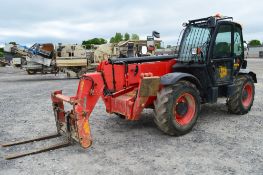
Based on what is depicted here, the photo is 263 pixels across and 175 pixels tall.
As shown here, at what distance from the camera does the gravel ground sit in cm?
487

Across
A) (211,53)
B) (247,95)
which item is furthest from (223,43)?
(247,95)

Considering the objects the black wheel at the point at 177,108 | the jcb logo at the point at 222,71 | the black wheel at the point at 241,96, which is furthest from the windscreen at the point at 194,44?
the black wheel at the point at 241,96

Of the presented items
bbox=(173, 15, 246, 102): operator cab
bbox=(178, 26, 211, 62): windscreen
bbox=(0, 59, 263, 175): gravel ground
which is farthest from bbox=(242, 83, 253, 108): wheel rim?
bbox=(178, 26, 211, 62): windscreen

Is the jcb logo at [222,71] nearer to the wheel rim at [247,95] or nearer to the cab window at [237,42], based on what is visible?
the cab window at [237,42]

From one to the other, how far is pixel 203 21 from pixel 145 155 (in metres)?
3.56

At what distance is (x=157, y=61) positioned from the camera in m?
7.19

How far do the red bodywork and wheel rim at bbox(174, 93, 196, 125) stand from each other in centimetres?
50

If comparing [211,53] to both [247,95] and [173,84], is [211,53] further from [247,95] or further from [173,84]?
[247,95]

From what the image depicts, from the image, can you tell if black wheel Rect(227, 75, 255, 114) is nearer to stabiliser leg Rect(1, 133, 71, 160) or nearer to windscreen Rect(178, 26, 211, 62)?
windscreen Rect(178, 26, 211, 62)

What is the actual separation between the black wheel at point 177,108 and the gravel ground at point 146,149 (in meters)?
0.22

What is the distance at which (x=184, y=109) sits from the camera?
6574mm

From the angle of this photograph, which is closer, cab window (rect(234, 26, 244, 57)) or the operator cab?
the operator cab

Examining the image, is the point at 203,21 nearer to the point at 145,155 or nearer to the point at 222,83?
the point at 222,83

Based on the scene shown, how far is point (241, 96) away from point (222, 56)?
1146mm
